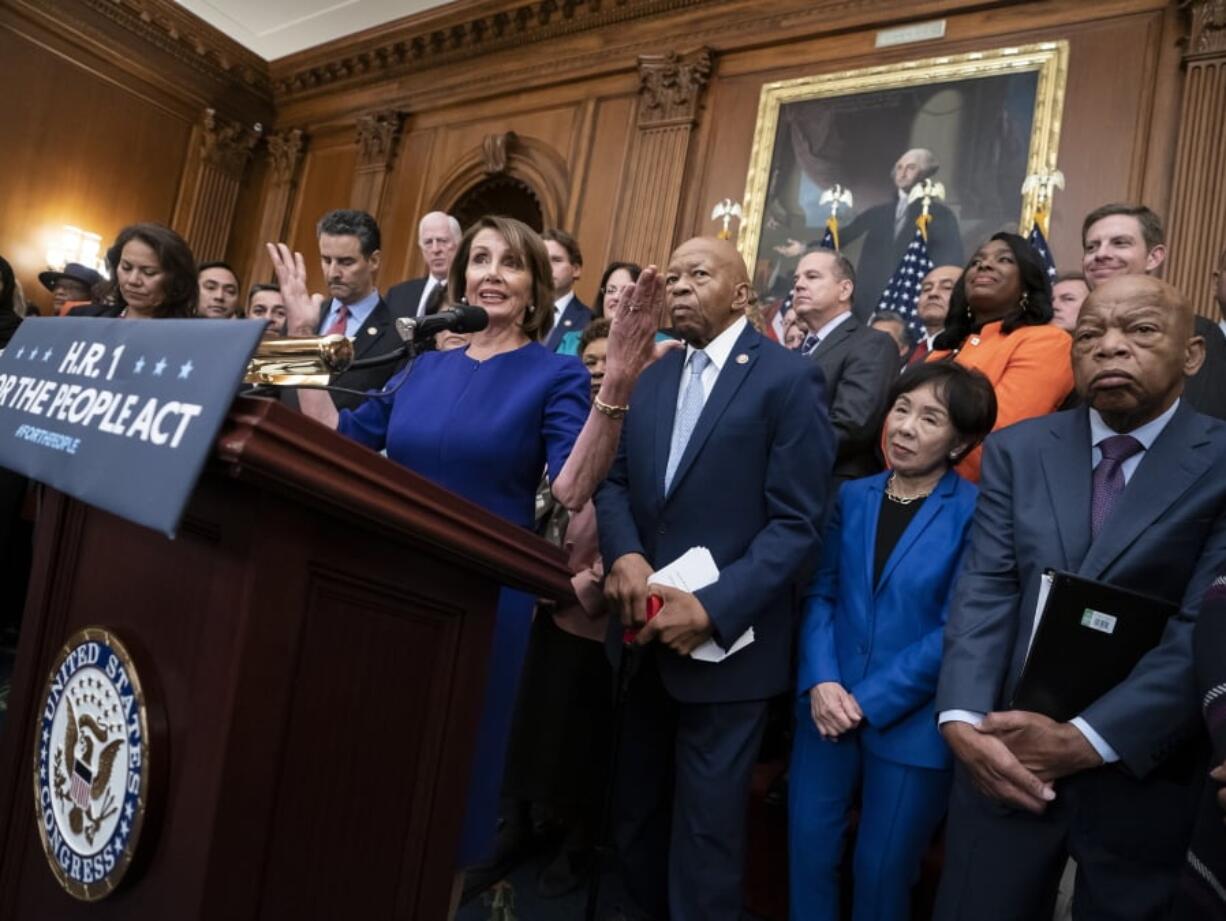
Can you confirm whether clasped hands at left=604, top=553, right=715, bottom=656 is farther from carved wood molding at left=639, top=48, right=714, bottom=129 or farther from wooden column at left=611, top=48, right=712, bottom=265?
carved wood molding at left=639, top=48, right=714, bottom=129

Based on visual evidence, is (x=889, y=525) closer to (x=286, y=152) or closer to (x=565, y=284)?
(x=565, y=284)

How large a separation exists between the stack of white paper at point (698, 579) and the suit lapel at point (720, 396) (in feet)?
0.58

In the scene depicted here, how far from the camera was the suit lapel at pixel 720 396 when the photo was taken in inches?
72.1

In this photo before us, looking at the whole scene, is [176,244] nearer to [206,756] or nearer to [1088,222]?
[206,756]

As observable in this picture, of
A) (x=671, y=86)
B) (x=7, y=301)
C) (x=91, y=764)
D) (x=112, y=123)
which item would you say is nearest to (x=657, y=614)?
(x=91, y=764)

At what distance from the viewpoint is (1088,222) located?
2.77m

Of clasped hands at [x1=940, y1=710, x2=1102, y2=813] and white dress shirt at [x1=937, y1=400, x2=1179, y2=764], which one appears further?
white dress shirt at [x1=937, y1=400, x2=1179, y2=764]

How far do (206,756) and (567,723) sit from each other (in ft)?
5.68

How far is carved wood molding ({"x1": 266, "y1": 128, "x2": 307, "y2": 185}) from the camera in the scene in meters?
8.45

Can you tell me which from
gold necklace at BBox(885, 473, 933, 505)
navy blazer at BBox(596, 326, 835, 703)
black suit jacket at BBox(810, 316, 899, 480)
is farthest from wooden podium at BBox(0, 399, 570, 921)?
black suit jacket at BBox(810, 316, 899, 480)

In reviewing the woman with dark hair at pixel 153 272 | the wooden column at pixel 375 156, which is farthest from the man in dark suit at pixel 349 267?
the wooden column at pixel 375 156

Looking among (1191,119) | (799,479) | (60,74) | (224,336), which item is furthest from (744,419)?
(60,74)

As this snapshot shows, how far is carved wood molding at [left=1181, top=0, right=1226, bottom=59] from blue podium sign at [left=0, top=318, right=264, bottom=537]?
5.13 meters

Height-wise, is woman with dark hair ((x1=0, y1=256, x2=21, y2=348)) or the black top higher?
woman with dark hair ((x1=0, y1=256, x2=21, y2=348))
